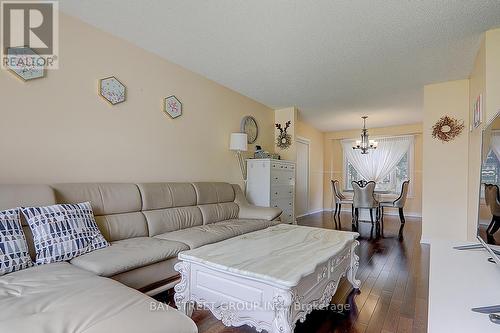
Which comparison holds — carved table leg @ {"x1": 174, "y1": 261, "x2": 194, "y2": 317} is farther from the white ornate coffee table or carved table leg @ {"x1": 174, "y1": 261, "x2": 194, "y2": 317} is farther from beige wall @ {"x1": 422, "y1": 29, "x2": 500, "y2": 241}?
beige wall @ {"x1": 422, "y1": 29, "x2": 500, "y2": 241}

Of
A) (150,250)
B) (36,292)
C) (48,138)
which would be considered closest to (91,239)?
(150,250)

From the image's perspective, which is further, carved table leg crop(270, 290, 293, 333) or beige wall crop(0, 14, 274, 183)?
beige wall crop(0, 14, 274, 183)

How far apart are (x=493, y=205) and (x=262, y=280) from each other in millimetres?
1115

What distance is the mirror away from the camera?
113cm

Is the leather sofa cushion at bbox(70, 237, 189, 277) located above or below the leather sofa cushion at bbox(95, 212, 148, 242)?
below

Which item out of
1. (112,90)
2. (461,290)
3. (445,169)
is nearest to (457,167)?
(445,169)

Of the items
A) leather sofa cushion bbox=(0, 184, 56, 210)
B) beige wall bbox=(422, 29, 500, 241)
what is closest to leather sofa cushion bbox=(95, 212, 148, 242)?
leather sofa cushion bbox=(0, 184, 56, 210)

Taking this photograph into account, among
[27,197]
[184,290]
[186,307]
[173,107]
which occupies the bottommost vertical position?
[186,307]

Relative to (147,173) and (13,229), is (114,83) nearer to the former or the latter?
(147,173)

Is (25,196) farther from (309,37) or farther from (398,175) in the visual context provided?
(398,175)

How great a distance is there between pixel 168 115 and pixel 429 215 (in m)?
3.87

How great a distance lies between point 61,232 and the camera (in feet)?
5.58

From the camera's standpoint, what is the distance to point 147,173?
287 cm

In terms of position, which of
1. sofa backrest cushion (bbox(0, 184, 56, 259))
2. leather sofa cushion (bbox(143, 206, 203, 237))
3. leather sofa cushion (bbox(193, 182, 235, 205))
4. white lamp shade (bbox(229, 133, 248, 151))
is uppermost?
white lamp shade (bbox(229, 133, 248, 151))
